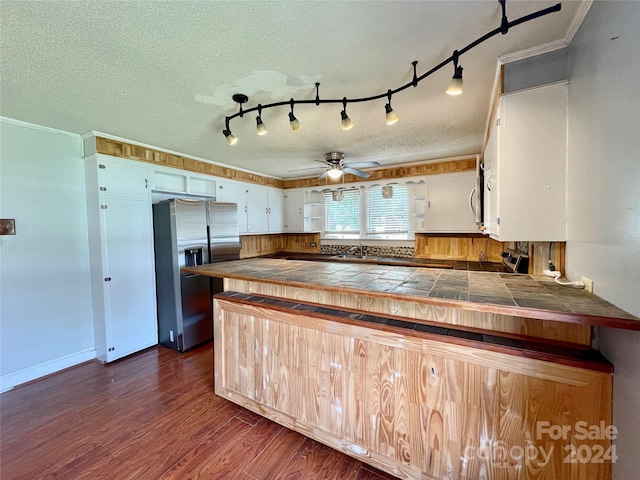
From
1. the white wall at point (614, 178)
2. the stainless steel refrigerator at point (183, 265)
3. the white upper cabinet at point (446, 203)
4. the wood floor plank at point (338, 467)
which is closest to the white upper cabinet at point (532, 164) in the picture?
the white wall at point (614, 178)

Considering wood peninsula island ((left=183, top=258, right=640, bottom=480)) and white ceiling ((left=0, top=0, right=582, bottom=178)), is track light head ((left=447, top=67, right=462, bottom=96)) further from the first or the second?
wood peninsula island ((left=183, top=258, right=640, bottom=480))

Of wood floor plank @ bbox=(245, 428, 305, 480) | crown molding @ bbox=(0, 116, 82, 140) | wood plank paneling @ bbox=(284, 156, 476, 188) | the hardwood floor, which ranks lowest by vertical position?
wood floor plank @ bbox=(245, 428, 305, 480)

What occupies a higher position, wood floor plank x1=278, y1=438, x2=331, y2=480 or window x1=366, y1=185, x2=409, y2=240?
window x1=366, y1=185, x2=409, y2=240

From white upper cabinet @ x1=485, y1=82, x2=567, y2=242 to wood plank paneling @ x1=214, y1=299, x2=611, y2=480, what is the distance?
0.79 meters

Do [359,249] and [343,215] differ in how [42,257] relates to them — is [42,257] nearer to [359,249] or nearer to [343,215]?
[343,215]

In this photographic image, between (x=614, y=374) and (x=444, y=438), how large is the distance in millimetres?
775

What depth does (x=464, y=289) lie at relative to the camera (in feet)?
4.54

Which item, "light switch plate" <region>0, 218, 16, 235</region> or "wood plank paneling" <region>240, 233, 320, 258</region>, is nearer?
"light switch plate" <region>0, 218, 16, 235</region>

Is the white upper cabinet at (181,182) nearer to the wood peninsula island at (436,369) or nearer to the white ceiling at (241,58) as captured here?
the white ceiling at (241,58)

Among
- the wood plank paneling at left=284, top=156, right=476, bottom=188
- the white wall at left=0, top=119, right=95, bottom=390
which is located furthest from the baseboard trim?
the wood plank paneling at left=284, top=156, right=476, bottom=188

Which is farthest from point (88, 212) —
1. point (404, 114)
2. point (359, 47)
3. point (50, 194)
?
point (404, 114)

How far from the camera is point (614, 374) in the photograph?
1.04m

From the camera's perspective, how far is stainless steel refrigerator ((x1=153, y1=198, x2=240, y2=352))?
3080 mm

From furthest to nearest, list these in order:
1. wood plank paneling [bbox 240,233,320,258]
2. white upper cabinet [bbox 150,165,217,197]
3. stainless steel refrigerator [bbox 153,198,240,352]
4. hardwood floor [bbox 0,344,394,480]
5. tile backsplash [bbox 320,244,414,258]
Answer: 1. wood plank paneling [bbox 240,233,320,258]
2. tile backsplash [bbox 320,244,414,258]
3. white upper cabinet [bbox 150,165,217,197]
4. stainless steel refrigerator [bbox 153,198,240,352]
5. hardwood floor [bbox 0,344,394,480]
